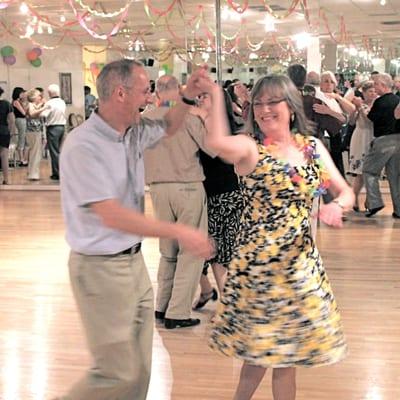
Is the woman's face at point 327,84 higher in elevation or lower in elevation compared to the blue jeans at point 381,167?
higher

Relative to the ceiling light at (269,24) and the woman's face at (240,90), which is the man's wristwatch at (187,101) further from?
the ceiling light at (269,24)

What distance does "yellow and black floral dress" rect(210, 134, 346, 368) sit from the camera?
2457 millimetres

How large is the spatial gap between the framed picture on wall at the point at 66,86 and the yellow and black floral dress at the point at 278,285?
9119 mm

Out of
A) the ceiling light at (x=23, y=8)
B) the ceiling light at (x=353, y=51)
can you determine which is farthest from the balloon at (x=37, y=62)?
the ceiling light at (x=353, y=51)

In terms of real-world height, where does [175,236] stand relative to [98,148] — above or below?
below

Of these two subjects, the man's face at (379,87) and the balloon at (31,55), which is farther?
the balloon at (31,55)

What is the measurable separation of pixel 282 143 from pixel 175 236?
73 cm

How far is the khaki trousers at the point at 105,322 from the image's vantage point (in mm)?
2332

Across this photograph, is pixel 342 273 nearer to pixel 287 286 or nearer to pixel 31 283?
pixel 31 283

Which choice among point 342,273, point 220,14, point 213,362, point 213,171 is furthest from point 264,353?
point 220,14

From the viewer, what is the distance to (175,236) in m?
2.09

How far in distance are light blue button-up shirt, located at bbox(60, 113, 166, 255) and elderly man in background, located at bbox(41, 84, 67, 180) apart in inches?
349

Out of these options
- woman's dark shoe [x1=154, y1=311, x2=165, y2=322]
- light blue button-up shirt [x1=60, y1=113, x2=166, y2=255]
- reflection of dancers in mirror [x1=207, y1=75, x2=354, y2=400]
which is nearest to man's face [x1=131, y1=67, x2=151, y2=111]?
light blue button-up shirt [x1=60, y1=113, x2=166, y2=255]

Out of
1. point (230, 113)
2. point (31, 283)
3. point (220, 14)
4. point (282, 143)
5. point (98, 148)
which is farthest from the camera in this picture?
point (220, 14)
